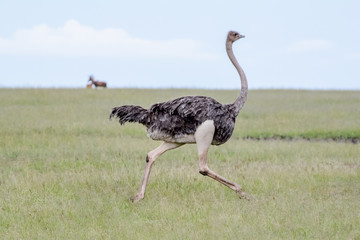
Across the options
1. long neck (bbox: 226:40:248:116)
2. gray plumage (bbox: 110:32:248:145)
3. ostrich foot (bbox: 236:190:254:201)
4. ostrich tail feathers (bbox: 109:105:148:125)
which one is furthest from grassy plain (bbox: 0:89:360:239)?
long neck (bbox: 226:40:248:116)

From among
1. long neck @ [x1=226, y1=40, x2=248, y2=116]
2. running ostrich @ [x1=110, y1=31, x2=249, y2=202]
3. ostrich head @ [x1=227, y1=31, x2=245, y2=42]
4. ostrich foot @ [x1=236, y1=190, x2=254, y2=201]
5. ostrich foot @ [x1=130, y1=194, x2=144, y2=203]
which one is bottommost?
ostrich foot @ [x1=130, y1=194, x2=144, y2=203]

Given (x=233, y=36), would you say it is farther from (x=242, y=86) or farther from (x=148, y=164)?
(x=148, y=164)

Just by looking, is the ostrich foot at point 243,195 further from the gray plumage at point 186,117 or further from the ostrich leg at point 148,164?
the ostrich leg at point 148,164

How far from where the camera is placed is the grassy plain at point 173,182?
780 cm

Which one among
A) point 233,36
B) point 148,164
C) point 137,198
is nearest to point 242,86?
point 233,36

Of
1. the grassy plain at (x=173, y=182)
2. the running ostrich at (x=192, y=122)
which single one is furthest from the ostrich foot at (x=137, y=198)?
the grassy plain at (x=173, y=182)

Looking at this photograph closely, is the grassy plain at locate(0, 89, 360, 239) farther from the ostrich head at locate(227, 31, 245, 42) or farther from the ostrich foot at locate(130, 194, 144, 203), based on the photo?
the ostrich head at locate(227, 31, 245, 42)

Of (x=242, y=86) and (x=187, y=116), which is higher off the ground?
(x=242, y=86)

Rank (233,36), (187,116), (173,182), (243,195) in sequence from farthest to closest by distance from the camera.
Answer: (173,182) < (233,36) < (243,195) < (187,116)

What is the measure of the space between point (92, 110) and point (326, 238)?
16.9 metres

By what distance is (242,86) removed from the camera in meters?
9.35

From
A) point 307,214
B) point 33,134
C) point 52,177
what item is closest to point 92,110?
point 33,134

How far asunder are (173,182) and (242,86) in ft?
6.39

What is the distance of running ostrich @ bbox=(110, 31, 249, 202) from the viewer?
354 inches
